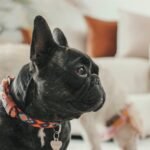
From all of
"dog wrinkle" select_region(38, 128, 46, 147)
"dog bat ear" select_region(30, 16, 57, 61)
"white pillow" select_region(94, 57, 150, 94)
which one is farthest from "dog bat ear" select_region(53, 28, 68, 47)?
"white pillow" select_region(94, 57, 150, 94)

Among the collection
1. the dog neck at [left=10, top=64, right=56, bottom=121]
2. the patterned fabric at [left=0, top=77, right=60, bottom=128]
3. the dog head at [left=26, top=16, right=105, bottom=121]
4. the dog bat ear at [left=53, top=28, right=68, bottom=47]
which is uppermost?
the dog bat ear at [left=53, top=28, right=68, bottom=47]

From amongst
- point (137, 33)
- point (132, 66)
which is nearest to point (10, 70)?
point (132, 66)

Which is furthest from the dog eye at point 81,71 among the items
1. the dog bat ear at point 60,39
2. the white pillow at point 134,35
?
the white pillow at point 134,35

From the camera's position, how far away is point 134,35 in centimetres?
256

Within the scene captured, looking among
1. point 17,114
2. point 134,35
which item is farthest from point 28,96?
point 134,35

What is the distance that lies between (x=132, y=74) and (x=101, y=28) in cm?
63

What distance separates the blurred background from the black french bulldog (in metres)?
1.32

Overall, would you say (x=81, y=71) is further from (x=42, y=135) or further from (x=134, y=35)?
(x=134, y=35)

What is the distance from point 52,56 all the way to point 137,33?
6.08ft

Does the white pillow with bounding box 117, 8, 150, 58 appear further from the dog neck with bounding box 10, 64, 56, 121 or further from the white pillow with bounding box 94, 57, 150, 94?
the dog neck with bounding box 10, 64, 56, 121

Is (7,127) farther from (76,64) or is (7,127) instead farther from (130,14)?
(130,14)

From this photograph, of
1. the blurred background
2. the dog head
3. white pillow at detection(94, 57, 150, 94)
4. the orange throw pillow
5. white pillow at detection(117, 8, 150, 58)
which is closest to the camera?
the dog head

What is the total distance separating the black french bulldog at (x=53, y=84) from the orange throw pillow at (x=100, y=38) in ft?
6.20

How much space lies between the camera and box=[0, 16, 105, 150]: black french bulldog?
29.2 inches
